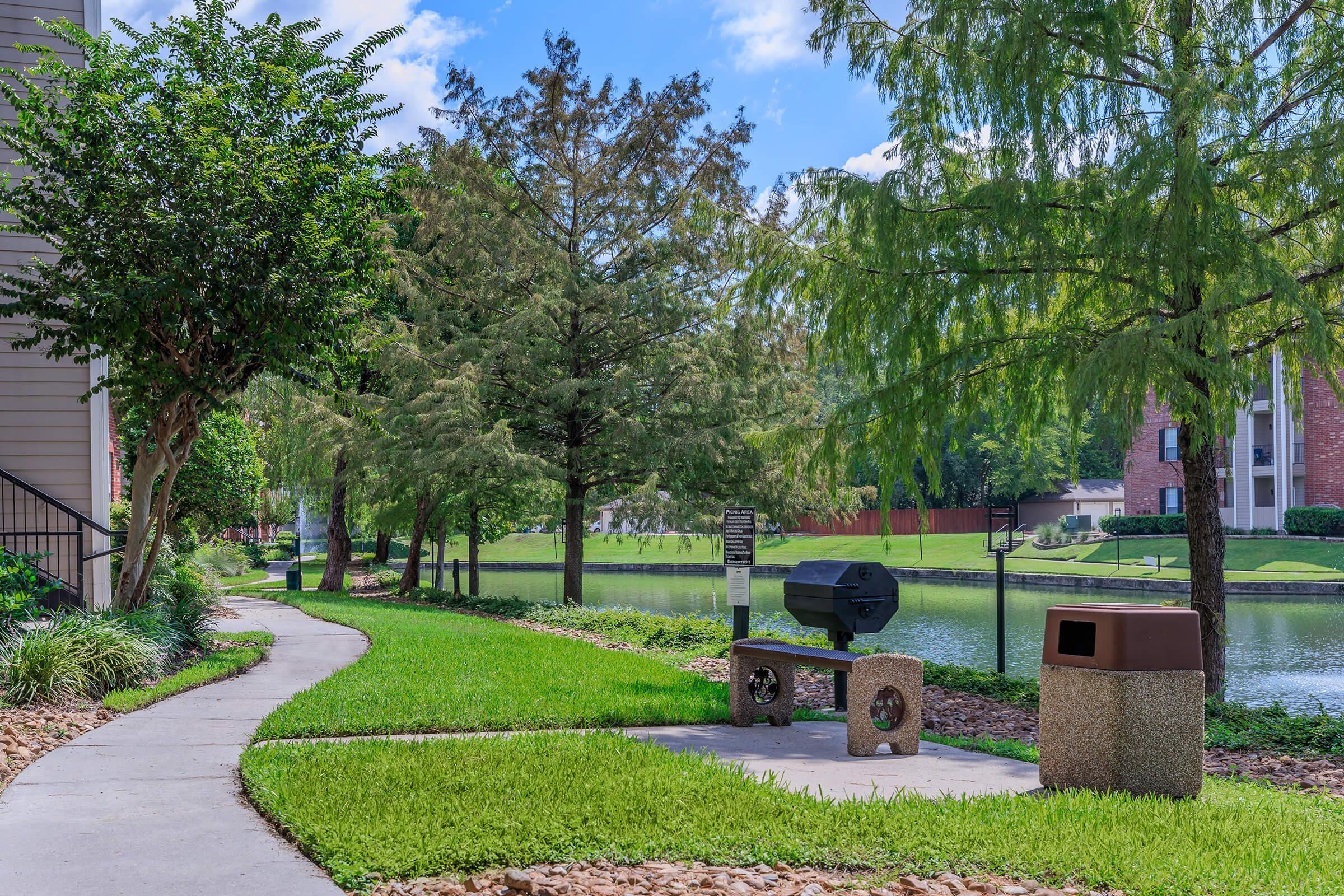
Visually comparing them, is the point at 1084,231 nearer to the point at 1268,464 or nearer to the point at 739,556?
the point at 739,556

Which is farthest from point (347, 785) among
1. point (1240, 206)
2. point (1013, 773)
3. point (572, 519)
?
point (572, 519)

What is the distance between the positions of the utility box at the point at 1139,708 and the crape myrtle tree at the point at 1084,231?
2.56m

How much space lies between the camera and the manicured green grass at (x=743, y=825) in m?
4.09

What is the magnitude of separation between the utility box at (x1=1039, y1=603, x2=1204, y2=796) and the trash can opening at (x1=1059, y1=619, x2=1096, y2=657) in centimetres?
4

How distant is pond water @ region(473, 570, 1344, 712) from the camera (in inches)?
553

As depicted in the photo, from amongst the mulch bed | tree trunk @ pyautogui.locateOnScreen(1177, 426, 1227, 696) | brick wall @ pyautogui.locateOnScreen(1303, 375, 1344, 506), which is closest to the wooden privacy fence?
brick wall @ pyautogui.locateOnScreen(1303, 375, 1344, 506)

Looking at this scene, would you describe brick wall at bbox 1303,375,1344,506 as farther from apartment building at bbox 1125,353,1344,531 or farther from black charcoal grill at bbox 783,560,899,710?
black charcoal grill at bbox 783,560,899,710

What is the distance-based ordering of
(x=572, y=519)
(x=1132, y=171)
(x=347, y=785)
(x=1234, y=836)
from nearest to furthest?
(x=1234, y=836), (x=347, y=785), (x=1132, y=171), (x=572, y=519)

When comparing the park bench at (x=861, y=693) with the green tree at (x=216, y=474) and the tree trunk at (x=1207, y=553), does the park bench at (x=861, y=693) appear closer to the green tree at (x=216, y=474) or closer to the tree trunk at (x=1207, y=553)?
the tree trunk at (x=1207, y=553)

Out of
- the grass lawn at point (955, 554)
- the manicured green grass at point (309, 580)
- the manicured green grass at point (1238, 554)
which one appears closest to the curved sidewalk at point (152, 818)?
the grass lawn at point (955, 554)

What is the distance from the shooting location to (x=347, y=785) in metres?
5.14

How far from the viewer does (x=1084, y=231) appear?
8539 millimetres

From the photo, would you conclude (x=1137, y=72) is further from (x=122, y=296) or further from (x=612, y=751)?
(x=122, y=296)

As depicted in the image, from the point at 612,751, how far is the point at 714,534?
35.8 ft
